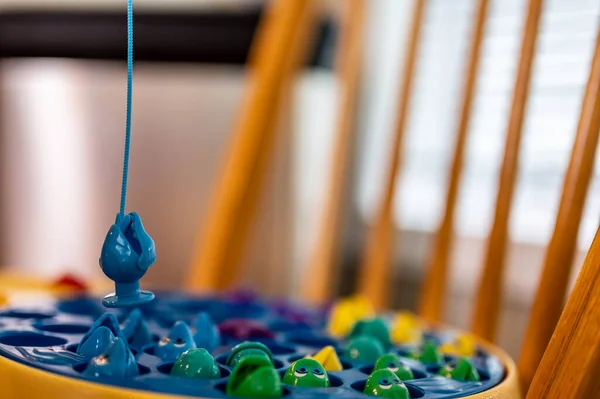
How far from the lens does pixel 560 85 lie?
3.60 feet

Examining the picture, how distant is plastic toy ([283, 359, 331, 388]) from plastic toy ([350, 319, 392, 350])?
0.14m

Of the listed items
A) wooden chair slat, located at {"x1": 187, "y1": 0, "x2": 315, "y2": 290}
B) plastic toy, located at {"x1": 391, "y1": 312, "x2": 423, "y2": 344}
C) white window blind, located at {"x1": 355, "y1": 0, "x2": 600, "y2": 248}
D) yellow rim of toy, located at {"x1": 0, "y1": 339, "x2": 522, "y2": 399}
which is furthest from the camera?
white window blind, located at {"x1": 355, "y1": 0, "x2": 600, "y2": 248}

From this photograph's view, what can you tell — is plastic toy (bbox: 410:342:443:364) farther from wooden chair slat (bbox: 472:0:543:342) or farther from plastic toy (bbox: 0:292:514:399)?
wooden chair slat (bbox: 472:0:543:342)

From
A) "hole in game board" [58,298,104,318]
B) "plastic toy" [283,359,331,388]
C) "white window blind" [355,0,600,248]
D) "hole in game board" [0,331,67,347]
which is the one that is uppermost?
"white window blind" [355,0,600,248]

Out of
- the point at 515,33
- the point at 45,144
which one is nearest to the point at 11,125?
the point at 45,144

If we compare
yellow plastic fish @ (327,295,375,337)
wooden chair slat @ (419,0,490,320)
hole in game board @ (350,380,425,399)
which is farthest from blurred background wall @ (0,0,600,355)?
hole in game board @ (350,380,425,399)

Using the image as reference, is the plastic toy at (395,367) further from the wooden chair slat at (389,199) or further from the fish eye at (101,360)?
the wooden chair slat at (389,199)

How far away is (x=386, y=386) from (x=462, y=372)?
0.07 meters

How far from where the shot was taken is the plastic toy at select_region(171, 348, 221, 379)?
35cm

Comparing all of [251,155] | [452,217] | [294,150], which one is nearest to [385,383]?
[452,217]

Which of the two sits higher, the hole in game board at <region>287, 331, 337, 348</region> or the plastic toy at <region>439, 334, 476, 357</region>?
the plastic toy at <region>439, 334, 476, 357</region>

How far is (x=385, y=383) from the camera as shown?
1.17 ft

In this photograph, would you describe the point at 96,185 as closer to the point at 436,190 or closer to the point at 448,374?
the point at 436,190

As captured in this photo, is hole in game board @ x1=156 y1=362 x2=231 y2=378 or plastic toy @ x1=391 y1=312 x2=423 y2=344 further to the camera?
plastic toy @ x1=391 y1=312 x2=423 y2=344
